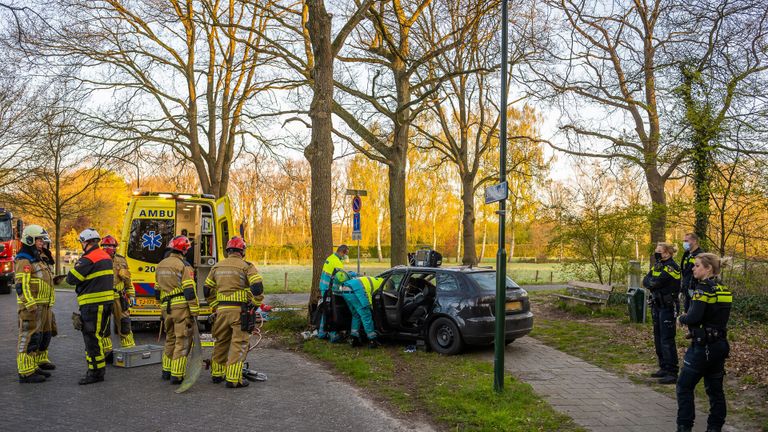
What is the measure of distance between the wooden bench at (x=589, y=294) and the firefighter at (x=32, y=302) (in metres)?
12.1

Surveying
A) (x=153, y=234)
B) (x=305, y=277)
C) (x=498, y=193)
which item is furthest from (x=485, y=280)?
(x=305, y=277)

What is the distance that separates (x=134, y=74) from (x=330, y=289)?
1399 cm

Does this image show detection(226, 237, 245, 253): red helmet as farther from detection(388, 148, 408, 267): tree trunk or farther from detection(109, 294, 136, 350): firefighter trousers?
detection(388, 148, 408, 267): tree trunk

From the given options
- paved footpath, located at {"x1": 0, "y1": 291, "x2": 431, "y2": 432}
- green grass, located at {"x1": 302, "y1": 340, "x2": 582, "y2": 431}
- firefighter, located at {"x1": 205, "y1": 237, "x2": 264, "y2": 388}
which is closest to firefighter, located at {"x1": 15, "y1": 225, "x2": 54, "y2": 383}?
paved footpath, located at {"x1": 0, "y1": 291, "x2": 431, "y2": 432}

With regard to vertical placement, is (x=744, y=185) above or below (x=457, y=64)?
below

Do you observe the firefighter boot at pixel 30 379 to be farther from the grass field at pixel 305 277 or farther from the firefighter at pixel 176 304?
the grass field at pixel 305 277

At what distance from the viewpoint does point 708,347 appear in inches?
214

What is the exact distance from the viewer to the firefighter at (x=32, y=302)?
25.0 ft

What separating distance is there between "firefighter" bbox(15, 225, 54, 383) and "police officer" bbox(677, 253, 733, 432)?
7600mm

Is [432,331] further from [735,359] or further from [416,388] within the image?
[735,359]

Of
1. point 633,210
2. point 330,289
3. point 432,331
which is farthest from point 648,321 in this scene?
point 330,289

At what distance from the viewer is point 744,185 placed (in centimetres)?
1155

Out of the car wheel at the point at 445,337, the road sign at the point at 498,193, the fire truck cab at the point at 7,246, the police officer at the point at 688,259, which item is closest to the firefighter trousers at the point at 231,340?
the car wheel at the point at 445,337

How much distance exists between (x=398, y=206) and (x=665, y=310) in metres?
10.1
